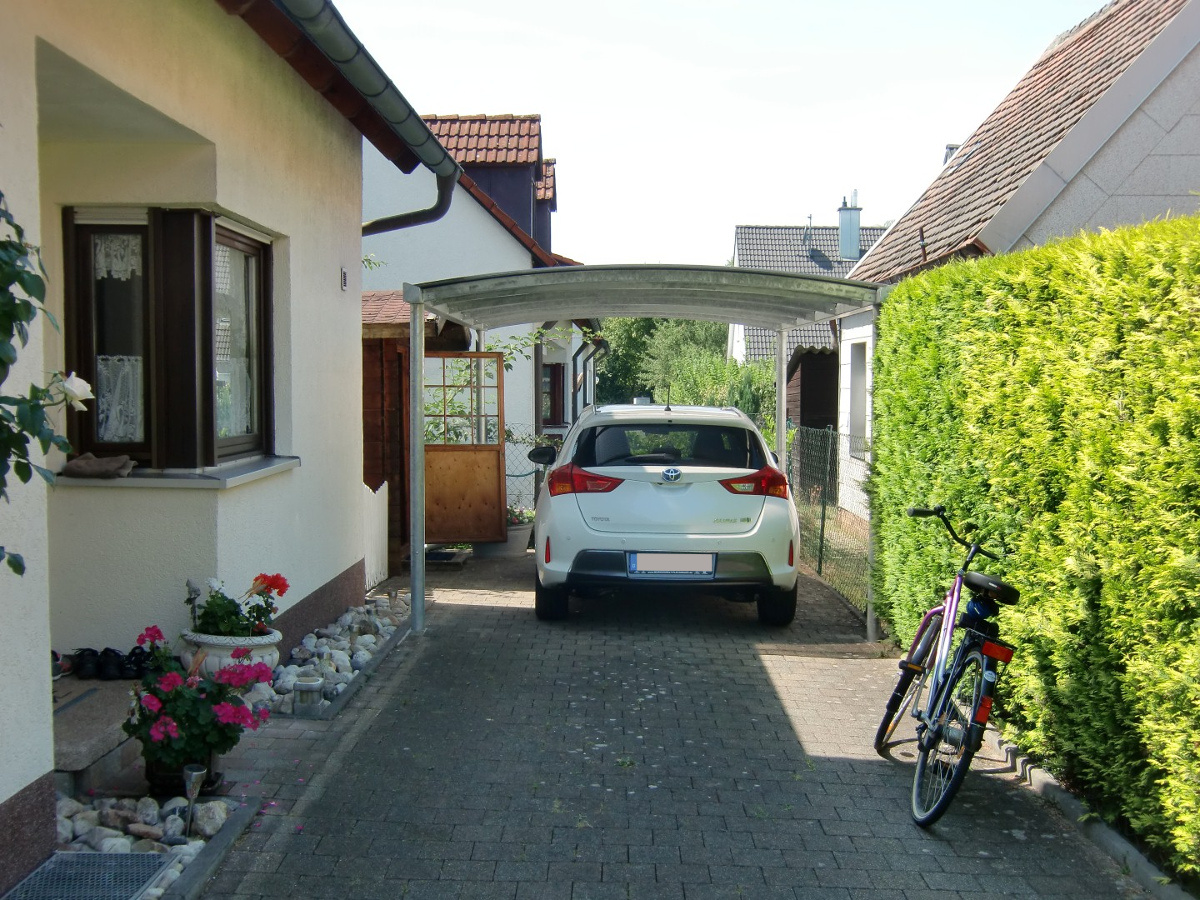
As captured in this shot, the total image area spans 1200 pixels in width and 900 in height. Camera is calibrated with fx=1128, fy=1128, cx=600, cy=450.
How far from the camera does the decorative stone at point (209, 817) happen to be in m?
4.36

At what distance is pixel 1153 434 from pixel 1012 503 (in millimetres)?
1472

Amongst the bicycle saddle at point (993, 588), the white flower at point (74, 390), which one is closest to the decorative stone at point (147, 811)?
the white flower at point (74, 390)

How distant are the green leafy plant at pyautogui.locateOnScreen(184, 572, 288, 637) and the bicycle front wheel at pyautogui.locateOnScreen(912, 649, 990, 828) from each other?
340cm

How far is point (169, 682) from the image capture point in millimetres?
4496

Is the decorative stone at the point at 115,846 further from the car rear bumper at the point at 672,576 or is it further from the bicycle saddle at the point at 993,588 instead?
the car rear bumper at the point at 672,576

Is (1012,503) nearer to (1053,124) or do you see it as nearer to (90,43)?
(90,43)

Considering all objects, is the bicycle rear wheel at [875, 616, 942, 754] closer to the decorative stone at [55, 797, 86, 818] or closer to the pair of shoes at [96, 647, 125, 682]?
the decorative stone at [55, 797, 86, 818]

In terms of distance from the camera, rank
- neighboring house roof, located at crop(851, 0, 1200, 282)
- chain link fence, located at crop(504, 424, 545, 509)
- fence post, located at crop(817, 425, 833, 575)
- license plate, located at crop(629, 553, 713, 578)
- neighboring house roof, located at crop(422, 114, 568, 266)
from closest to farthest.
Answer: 1. license plate, located at crop(629, 553, 713, 578)
2. fence post, located at crop(817, 425, 833, 575)
3. neighboring house roof, located at crop(851, 0, 1200, 282)
4. chain link fence, located at crop(504, 424, 545, 509)
5. neighboring house roof, located at crop(422, 114, 568, 266)

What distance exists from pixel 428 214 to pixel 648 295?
6.85 feet

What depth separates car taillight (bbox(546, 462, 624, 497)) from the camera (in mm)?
8219

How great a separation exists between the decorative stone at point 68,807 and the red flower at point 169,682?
1.73 ft

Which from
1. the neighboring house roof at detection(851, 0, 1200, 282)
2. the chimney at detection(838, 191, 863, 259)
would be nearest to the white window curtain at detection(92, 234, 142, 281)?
the neighboring house roof at detection(851, 0, 1200, 282)

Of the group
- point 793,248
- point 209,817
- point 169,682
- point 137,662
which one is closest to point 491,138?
point 137,662

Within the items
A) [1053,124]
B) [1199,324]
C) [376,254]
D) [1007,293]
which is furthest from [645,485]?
[376,254]
